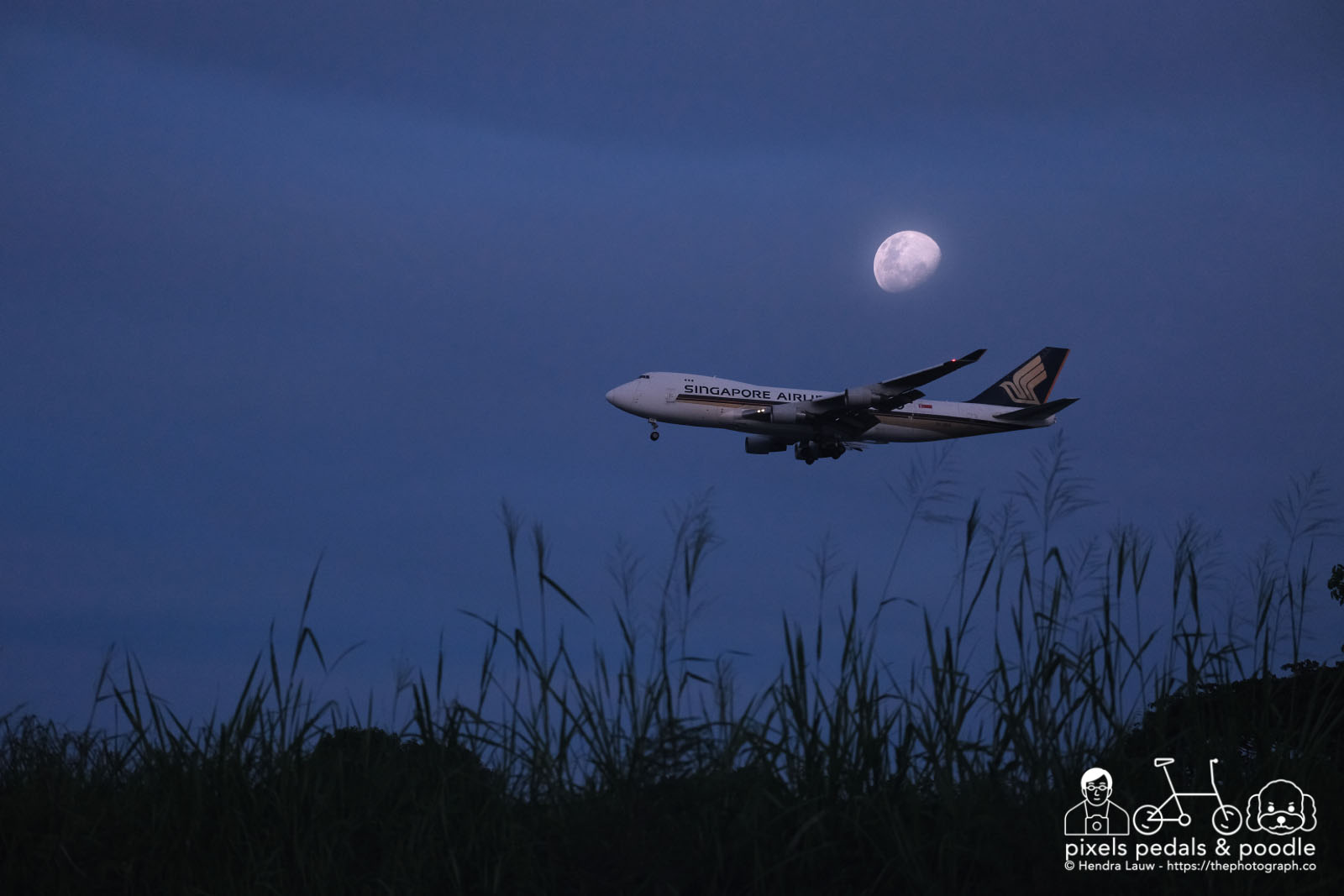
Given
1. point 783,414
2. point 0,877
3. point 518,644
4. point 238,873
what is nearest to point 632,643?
point 518,644

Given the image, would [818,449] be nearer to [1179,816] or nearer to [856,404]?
[856,404]

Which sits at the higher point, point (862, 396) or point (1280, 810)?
point (862, 396)

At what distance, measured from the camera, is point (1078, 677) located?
4.30m

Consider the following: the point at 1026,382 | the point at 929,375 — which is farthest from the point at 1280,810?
the point at 1026,382

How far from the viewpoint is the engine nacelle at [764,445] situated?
4228cm

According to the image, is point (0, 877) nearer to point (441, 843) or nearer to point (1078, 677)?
point (441, 843)

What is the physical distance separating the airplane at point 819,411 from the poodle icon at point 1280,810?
3114cm

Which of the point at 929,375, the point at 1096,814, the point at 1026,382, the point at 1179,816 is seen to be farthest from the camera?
the point at 1026,382

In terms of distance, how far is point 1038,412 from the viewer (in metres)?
43.8

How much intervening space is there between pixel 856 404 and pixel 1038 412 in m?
10.2

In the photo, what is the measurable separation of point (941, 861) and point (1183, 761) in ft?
4.77

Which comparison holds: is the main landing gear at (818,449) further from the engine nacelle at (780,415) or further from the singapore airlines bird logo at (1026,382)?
the singapore airlines bird logo at (1026,382)

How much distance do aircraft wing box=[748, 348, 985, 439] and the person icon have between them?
32.7 meters
